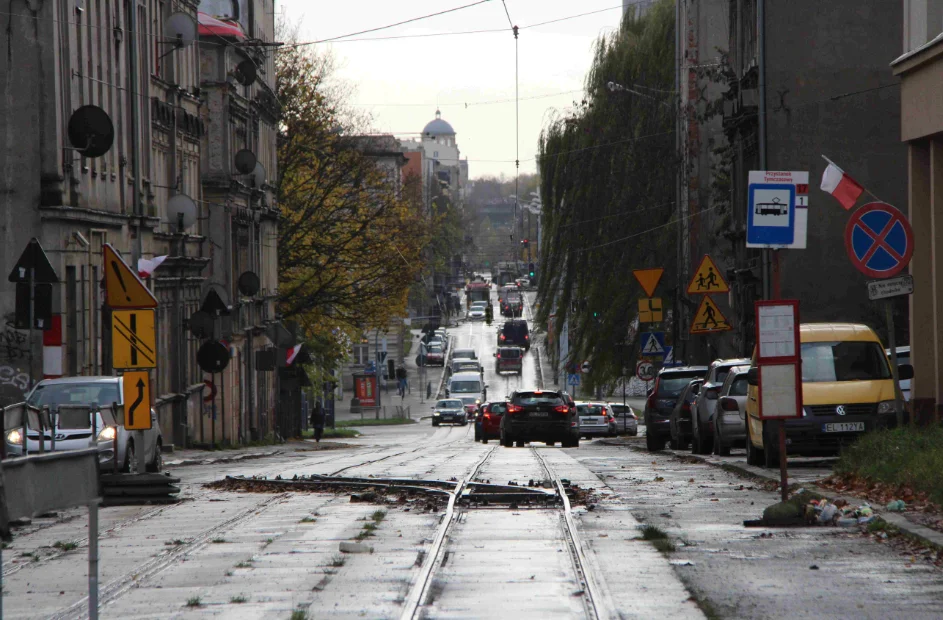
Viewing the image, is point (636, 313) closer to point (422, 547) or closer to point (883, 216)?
point (883, 216)

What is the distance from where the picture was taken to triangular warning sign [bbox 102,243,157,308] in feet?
51.1

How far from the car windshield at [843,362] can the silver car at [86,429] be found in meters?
8.64

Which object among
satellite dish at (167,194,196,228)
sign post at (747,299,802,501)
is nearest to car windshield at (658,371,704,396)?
satellite dish at (167,194,196,228)

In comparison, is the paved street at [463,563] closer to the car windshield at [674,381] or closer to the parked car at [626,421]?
the car windshield at [674,381]

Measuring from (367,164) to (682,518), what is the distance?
46718 mm

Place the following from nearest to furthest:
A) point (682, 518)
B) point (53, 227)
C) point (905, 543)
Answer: point (905, 543)
point (682, 518)
point (53, 227)

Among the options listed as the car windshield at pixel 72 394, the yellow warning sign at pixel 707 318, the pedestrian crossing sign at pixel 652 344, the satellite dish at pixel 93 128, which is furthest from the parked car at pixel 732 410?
the pedestrian crossing sign at pixel 652 344

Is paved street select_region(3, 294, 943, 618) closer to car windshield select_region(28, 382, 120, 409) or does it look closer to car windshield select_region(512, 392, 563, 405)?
car windshield select_region(28, 382, 120, 409)

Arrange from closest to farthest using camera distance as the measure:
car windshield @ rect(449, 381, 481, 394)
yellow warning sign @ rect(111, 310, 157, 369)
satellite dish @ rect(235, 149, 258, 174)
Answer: yellow warning sign @ rect(111, 310, 157, 369)
satellite dish @ rect(235, 149, 258, 174)
car windshield @ rect(449, 381, 481, 394)

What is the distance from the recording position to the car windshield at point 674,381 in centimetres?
3331

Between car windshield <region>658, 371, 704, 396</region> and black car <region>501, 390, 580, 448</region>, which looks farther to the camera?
black car <region>501, 390, 580, 448</region>

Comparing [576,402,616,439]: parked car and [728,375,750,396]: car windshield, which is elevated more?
[728,375,750,396]: car windshield

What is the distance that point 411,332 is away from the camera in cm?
13800

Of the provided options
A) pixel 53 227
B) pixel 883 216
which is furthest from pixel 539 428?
pixel 883 216
